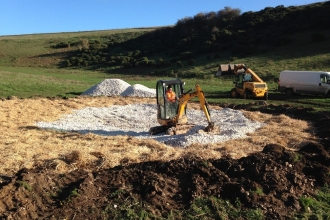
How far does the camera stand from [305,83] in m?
28.6

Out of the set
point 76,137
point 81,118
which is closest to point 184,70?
point 81,118

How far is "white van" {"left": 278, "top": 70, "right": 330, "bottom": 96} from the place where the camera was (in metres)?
27.5

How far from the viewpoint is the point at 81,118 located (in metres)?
20.0

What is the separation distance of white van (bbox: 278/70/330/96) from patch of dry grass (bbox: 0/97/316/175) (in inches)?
424

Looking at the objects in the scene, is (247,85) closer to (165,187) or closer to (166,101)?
(166,101)

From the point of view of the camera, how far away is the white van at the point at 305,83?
2748 centimetres

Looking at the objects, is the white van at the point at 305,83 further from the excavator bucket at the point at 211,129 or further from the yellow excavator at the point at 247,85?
the excavator bucket at the point at 211,129

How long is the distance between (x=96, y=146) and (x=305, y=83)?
2089 cm

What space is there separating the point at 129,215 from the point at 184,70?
148 feet

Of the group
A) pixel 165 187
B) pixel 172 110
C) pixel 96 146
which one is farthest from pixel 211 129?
pixel 165 187

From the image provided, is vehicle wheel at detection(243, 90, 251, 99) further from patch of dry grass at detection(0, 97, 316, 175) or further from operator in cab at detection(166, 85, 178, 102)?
operator in cab at detection(166, 85, 178, 102)

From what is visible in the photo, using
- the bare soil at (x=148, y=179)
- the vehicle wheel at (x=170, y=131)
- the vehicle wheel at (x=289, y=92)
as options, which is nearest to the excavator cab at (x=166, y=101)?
the vehicle wheel at (x=170, y=131)

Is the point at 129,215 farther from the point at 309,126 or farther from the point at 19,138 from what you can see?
the point at 309,126

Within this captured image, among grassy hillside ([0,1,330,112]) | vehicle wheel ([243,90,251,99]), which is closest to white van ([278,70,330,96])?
vehicle wheel ([243,90,251,99])
